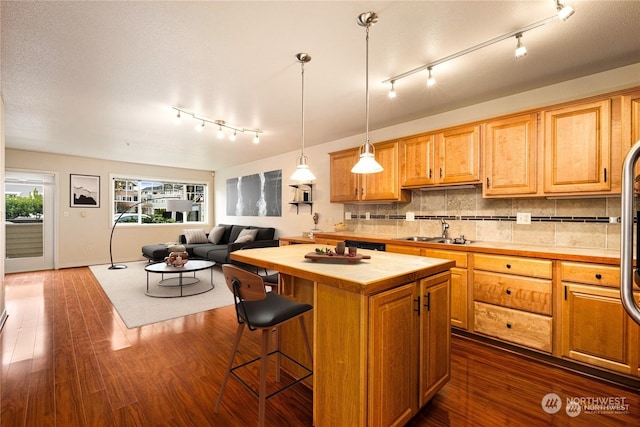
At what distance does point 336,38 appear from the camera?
82.4 inches

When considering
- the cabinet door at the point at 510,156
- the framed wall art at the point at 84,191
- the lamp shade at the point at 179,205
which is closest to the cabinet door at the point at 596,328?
the cabinet door at the point at 510,156

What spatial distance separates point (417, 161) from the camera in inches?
136

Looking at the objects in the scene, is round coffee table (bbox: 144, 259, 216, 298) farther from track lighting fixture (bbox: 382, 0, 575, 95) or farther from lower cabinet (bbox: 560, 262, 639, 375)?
lower cabinet (bbox: 560, 262, 639, 375)

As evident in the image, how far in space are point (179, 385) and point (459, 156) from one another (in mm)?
3271

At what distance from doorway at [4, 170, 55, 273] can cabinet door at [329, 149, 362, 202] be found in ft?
19.5

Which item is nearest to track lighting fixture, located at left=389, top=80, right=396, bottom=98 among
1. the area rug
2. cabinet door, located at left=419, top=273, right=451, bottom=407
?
cabinet door, located at left=419, top=273, right=451, bottom=407

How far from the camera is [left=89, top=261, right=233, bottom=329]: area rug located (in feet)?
11.3

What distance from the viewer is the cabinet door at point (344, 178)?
4.17 metres

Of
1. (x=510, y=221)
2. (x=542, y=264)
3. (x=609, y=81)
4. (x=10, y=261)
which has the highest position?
(x=609, y=81)

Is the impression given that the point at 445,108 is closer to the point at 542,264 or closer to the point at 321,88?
the point at 321,88

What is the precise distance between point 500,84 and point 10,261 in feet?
28.2

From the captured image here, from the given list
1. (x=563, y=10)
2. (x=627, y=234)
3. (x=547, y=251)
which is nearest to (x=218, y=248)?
(x=547, y=251)

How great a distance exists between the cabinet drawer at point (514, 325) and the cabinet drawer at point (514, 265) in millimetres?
338

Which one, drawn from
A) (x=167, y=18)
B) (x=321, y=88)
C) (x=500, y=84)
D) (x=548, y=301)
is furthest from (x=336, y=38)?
(x=548, y=301)
